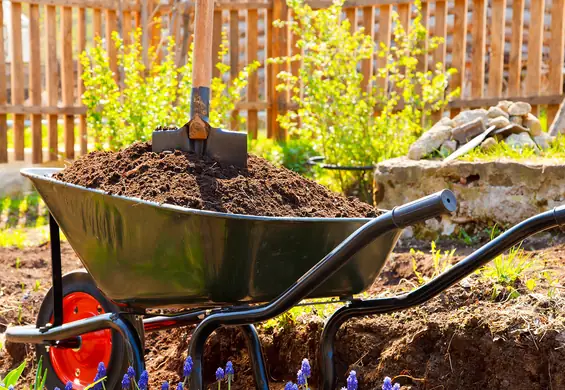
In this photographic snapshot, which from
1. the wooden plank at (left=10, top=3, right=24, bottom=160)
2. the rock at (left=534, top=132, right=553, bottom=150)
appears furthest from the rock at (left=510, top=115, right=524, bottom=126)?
the wooden plank at (left=10, top=3, right=24, bottom=160)

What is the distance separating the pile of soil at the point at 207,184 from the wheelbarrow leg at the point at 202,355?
1.09ft

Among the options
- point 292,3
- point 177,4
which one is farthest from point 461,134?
point 177,4

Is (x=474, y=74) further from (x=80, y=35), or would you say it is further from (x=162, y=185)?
(x=162, y=185)

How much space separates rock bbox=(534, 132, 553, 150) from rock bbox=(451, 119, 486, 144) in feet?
1.16

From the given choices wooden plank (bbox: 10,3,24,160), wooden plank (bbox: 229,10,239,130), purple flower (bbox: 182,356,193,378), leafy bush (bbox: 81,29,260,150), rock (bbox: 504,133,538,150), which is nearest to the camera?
purple flower (bbox: 182,356,193,378)

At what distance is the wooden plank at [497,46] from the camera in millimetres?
6984

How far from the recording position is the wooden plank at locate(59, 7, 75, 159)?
778 centimetres

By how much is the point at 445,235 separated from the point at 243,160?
254cm

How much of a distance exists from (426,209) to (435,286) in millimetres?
406

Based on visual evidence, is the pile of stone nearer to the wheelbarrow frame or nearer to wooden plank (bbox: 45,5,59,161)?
the wheelbarrow frame

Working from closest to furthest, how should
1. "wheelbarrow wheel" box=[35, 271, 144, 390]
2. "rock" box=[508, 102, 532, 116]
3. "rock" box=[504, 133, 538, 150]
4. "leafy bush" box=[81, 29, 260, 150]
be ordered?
"wheelbarrow wheel" box=[35, 271, 144, 390]
"rock" box=[504, 133, 538, 150]
"rock" box=[508, 102, 532, 116]
"leafy bush" box=[81, 29, 260, 150]

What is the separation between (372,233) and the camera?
1640 mm

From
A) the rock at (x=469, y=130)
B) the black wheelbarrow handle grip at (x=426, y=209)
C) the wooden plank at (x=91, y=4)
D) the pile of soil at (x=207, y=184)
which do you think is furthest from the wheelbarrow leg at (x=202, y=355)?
the wooden plank at (x=91, y=4)

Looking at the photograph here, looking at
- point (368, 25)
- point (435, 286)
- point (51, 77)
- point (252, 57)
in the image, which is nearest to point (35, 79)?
point (51, 77)
